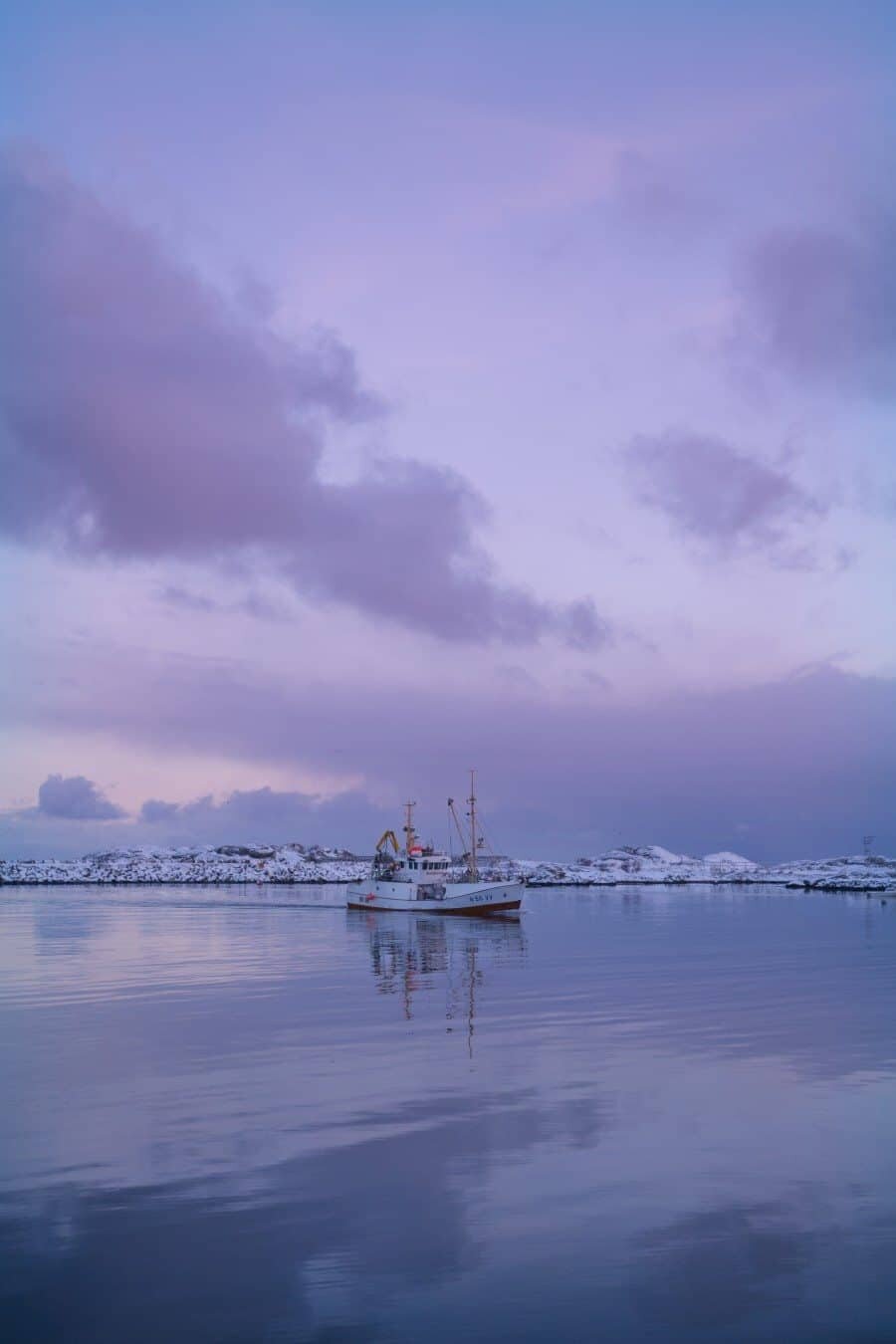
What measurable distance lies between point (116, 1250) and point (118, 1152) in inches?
177

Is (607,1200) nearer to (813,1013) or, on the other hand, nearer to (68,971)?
(813,1013)

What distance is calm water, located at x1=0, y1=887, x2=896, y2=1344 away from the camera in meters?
11.5

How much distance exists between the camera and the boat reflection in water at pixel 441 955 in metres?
37.3

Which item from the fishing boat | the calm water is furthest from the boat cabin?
the calm water

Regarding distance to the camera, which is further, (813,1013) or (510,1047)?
(813,1013)

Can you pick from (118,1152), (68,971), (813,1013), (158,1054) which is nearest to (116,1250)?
(118,1152)

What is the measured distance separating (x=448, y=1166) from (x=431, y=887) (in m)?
88.4

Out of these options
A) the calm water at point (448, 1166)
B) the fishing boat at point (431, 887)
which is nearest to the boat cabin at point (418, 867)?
the fishing boat at point (431, 887)

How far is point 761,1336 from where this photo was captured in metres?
10.8

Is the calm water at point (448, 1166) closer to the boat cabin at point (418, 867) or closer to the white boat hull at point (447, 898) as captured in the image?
the white boat hull at point (447, 898)

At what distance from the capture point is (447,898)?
9925 centimetres

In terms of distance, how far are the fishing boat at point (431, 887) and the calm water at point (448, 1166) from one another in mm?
57523

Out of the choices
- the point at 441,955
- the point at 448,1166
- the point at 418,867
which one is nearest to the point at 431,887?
the point at 418,867

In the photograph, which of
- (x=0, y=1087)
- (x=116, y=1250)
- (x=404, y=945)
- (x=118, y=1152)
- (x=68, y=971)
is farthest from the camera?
(x=404, y=945)
